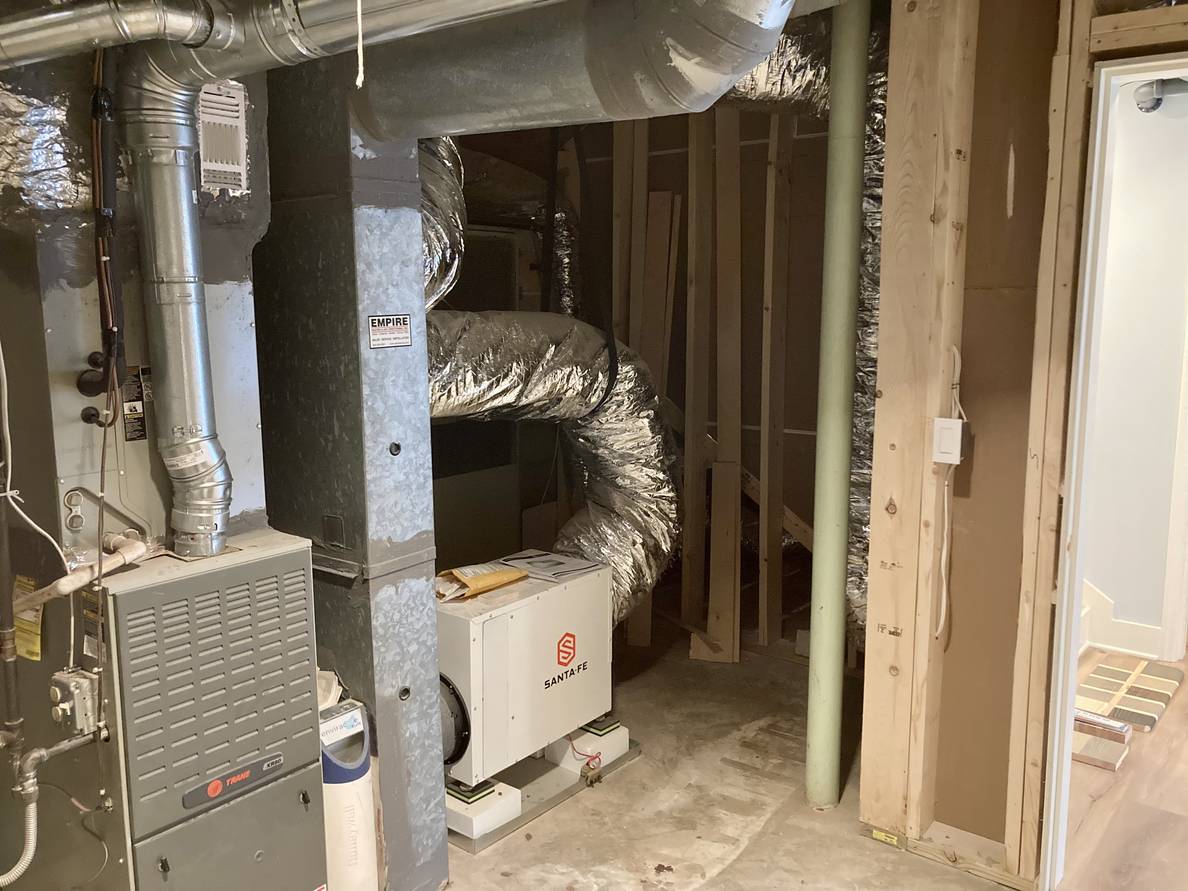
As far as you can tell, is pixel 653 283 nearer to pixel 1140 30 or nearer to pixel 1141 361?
pixel 1141 361

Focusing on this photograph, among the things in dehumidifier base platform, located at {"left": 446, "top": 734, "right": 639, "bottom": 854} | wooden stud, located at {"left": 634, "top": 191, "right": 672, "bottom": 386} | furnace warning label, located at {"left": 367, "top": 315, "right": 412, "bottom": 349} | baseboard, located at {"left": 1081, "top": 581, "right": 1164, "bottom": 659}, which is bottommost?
dehumidifier base platform, located at {"left": 446, "top": 734, "right": 639, "bottom": 854}

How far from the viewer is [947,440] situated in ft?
7.73

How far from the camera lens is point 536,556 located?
3.17 metres

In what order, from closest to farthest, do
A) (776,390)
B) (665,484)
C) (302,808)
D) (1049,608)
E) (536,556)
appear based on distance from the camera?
(302,808)
(1049,608)
(536,556)
(665,484)
(776,390)

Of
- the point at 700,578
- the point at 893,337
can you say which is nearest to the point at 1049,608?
the point at 893,337

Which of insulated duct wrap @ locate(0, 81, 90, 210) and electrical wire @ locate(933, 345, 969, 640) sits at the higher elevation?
insulated duct wrap @ locate(0, 81, 90, 210)

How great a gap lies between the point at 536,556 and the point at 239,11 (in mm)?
1968

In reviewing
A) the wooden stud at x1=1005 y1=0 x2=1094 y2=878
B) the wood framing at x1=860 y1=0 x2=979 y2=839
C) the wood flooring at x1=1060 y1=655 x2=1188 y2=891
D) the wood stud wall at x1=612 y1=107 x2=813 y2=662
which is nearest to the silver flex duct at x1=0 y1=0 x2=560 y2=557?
the wood framing at x1=860 y1=0 x2=979 y2=839

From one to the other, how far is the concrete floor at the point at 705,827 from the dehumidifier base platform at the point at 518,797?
0.03m

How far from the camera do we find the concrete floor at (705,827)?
97.1 inches

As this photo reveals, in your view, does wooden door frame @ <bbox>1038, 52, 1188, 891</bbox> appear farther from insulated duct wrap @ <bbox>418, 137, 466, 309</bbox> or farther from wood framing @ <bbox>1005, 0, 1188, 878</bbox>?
insulated duct wrap @ <bbox>418, 137, 466, 309</bbox>

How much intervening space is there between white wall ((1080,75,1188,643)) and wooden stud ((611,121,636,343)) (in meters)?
1.87

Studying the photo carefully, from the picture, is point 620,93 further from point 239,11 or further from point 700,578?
point 700,578

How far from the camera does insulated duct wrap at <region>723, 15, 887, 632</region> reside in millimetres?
2639
